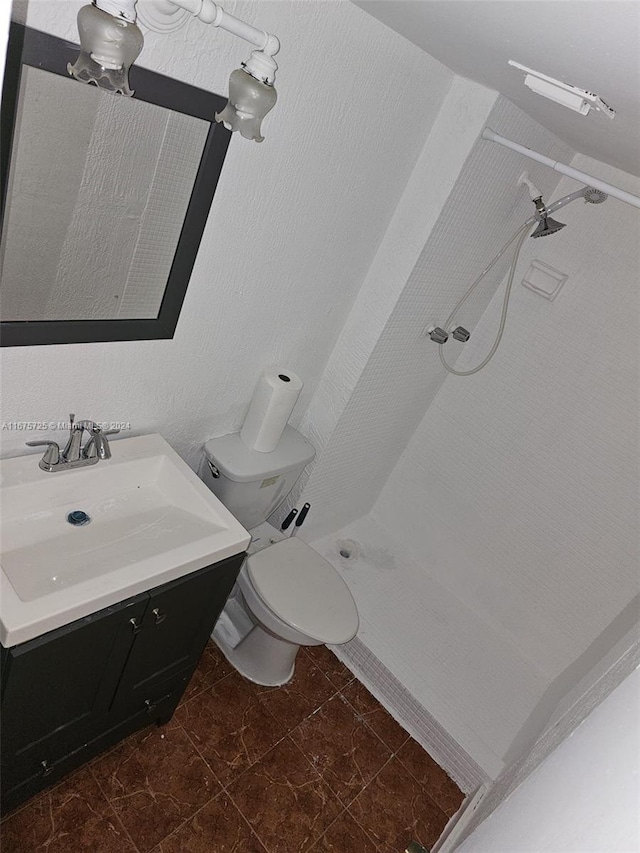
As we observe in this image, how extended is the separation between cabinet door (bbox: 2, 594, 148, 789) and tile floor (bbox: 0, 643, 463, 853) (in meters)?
0.28

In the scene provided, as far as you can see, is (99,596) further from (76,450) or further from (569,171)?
(569,171)

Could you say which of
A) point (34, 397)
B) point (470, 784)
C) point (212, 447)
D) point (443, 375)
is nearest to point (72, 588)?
point (34, 397)

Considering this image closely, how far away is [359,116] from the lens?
175 cm

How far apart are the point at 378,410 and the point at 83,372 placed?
4.46 feet

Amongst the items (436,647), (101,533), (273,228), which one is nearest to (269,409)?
(273,228)

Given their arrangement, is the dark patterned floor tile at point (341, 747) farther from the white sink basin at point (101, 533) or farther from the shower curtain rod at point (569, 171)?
the shower curtain rod at point (569, 171)

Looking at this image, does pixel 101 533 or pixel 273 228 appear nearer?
pixel 101 533

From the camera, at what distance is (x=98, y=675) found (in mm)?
1534

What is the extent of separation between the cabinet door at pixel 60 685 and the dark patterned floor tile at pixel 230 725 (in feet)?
1.66

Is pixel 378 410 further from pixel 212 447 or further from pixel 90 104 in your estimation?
pixel 90 104

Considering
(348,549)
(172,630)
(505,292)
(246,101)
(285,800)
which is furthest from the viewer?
(348,549)

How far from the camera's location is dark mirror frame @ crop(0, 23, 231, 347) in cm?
112

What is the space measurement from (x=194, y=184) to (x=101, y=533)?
900mm

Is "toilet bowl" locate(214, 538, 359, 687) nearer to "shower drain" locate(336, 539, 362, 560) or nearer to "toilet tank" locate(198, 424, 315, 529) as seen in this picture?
"toilet tank" locate(198, 424, 315, 529)
